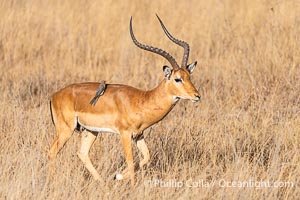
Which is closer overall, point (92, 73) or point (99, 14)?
point (92, 73)

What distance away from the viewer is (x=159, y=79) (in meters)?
9.98

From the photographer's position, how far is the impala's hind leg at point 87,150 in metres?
6.41

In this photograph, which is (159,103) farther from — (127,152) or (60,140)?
(60,140)

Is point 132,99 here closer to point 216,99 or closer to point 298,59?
point 216,99

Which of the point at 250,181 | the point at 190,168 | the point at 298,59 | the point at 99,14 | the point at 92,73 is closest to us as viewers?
the point at 250,181

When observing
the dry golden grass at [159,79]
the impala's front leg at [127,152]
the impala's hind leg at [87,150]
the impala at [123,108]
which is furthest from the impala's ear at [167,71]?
the impala's hind leg at [87,150]

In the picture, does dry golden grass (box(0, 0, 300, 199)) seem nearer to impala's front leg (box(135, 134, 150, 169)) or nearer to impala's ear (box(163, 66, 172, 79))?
impala's front leg (box(135, 134, 150, 169))

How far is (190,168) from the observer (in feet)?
20.9

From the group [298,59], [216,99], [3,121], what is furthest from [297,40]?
[3,121]

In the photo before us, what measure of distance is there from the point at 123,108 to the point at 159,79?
377 centimetres

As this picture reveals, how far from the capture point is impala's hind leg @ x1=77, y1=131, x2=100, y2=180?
6.41m

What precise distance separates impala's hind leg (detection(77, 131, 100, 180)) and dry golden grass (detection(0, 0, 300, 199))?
91 mm

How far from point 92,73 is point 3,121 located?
2911mm

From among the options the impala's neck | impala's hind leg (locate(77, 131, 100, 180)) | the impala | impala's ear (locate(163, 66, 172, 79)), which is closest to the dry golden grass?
impala's hind leg (locate(77, 131, 100, 180))
